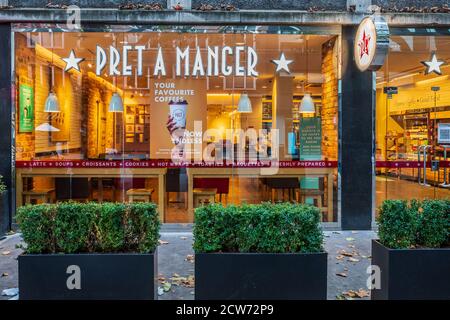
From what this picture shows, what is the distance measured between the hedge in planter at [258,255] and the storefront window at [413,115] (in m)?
5.21

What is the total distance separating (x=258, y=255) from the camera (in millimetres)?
4438

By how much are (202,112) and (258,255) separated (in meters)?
5.86

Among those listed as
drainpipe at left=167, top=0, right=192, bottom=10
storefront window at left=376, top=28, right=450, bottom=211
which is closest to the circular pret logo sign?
storefront window at left=376, top=28, right=450, bottom=211

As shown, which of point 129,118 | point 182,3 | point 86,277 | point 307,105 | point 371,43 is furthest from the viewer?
point 307,105

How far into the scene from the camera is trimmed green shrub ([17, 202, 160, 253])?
455 cm

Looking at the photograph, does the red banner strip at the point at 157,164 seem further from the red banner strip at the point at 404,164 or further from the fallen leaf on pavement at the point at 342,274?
the fallen leaf on pavement at the point at 342,274

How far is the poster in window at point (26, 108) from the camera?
9.12 meters

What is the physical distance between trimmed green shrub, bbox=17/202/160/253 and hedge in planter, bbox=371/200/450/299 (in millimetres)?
2434

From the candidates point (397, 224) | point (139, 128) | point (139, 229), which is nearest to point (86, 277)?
point (139, 229)

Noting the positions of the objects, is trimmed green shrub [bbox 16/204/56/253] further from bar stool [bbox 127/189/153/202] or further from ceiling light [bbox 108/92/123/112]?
ceiling light [bbox 108/92/123/112]

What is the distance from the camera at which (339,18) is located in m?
8.80

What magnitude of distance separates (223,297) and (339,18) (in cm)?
647

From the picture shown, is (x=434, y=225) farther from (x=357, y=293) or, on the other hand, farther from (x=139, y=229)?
(x=139, y=229)

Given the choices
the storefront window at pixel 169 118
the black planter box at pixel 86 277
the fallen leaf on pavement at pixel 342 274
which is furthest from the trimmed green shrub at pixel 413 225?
the storefront window at pixel 169 118
